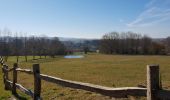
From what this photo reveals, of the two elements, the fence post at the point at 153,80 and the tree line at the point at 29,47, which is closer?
the fence post at the point at 153,80

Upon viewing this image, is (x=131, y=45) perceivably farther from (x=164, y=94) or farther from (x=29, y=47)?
(x=164, y=94)

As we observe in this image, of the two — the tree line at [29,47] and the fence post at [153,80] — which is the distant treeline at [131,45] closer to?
the tree line at [29,47]

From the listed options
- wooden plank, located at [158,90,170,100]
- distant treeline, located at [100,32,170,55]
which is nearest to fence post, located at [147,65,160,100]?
wooden plank, located at [158,90,170,100]

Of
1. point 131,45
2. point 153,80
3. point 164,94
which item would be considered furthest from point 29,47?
point 164,94

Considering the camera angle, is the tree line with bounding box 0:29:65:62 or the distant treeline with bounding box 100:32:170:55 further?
the distant treeline with bounding box 100:32:170:55

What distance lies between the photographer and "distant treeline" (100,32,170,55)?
122938 mm

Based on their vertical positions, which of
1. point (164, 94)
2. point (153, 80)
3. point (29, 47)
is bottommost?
point (164, 94)

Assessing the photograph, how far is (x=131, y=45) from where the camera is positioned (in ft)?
456

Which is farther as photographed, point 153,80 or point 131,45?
point 131,45

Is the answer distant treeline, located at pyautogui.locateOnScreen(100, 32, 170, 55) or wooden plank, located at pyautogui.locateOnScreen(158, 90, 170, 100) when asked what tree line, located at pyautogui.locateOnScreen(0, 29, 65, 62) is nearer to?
distant treeline, located at pyautogui.locateOnScreen(100, 32, 170, 55)

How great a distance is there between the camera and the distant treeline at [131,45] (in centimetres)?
12294

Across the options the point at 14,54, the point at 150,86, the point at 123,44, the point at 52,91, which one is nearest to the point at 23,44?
the point at 14,54

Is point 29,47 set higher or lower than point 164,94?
higher

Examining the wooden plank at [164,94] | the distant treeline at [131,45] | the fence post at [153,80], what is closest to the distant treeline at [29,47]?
the distant treeline at [131,45]
